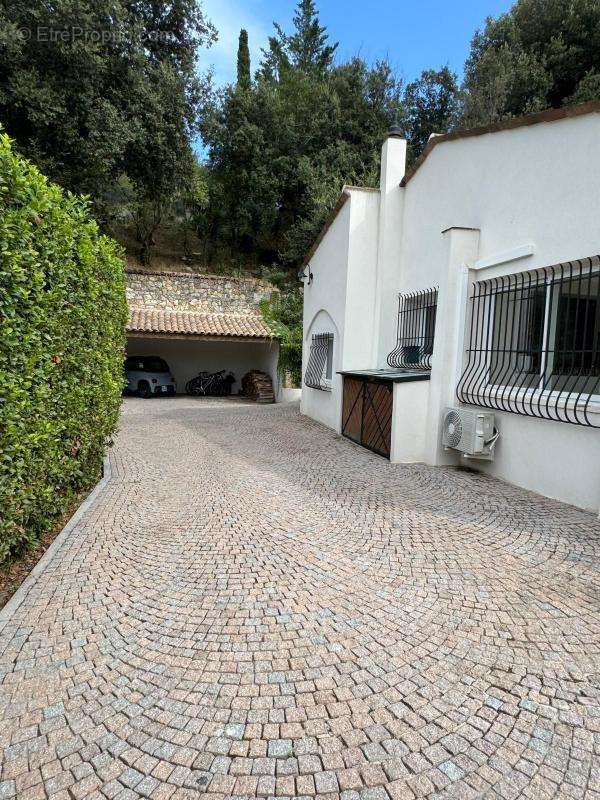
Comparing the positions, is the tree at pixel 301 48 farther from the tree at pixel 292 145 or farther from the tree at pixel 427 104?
the tree at pixel 427 104

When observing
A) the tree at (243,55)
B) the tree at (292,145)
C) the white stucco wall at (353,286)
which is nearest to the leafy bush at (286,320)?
the tree at (292,145)

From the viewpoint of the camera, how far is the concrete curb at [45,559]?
287cm

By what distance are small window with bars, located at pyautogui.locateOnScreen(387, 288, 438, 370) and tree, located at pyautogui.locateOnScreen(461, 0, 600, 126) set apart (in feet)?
46.4

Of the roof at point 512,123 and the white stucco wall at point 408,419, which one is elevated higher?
the roof at point 512,123

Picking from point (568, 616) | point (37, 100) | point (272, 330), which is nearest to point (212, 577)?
point (568, 616)

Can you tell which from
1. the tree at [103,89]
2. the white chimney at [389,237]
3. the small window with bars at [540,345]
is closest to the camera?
the small window with bars at [540,345]

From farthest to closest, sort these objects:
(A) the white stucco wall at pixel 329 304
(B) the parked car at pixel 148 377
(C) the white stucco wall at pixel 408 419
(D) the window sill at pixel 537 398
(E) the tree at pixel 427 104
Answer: (E) the tree at pixel 427 104 → (B) the parked car at pixel 148 377 → (A) the white stucco wall at pixel 329 304 → (C) the white stucco wall at pixel 408 419 → (D) the window sill at pixel 537 398

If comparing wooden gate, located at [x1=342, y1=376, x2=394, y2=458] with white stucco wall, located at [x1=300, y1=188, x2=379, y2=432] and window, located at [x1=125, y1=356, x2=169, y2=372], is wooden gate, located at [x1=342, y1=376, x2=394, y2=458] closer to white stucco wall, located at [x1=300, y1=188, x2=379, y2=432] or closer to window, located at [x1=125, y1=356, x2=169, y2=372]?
white stucco wall, located at [x1=300, y1=188, x2=379, y2=432]

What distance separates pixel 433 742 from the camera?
1871mm

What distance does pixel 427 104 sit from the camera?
21766 millimetres

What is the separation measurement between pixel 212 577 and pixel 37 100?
1563 centimetres

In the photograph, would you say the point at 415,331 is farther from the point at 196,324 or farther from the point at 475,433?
the point at 196,324

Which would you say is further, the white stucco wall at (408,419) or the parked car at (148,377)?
the parked car at (148,377)

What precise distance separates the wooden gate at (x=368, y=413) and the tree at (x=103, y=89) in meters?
12.3
